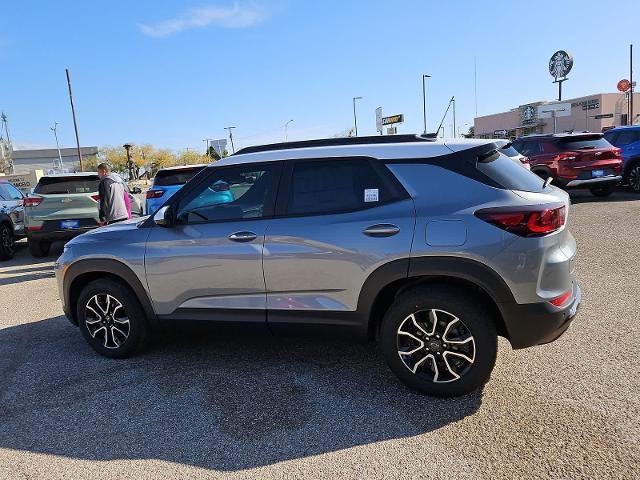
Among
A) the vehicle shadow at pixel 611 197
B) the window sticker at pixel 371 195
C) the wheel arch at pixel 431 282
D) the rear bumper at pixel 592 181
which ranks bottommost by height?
the vehicle shadow at pixel 611 197

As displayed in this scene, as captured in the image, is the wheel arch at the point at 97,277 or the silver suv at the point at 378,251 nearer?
the silver suv at the point at 378,251

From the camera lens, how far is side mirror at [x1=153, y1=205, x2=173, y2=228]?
4.02 m

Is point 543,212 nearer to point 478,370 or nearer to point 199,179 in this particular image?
point 478,370

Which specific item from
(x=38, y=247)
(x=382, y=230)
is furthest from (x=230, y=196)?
(x=38, y=247)

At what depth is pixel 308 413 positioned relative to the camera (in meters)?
3.33

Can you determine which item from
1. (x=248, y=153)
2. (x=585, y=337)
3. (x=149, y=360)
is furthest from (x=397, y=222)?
(x=149, y=360)

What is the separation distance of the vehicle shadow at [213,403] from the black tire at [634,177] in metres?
12.3

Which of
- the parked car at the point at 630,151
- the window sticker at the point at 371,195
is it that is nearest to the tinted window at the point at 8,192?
the window sticker at the point at 371,195

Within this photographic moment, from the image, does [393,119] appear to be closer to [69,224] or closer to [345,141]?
[69,224]

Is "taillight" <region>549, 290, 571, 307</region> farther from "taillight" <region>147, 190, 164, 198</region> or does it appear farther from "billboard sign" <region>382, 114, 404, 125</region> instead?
"billboard sign" <region>382, 114, 404, 125</region>

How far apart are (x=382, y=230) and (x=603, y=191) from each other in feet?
41.1

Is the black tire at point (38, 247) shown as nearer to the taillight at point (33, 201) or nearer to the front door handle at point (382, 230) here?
the taillight at point (33, 201)

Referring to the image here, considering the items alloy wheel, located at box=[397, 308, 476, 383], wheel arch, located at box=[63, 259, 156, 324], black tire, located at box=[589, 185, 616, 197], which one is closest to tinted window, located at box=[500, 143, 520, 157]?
alloy wheel, located at box=[397, 308, 476, 383]

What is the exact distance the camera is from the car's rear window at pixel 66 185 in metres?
9.41
